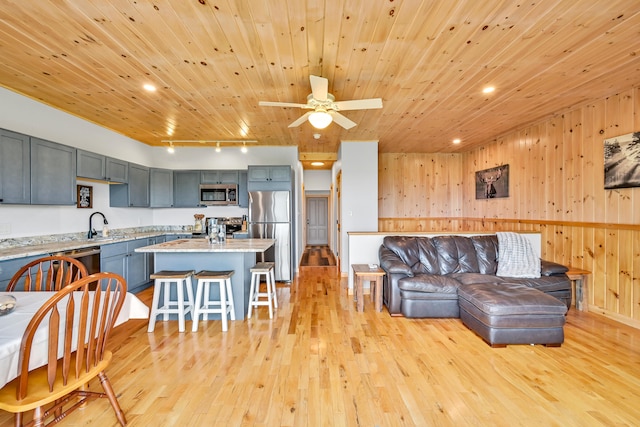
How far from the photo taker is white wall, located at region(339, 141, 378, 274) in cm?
541

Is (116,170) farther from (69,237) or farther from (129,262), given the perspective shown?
(129,262)

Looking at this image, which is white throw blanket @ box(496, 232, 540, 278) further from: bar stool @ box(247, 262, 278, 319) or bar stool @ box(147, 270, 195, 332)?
bar stool @ box(147, 270, 195, 332)

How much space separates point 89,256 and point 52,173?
108 centimetres

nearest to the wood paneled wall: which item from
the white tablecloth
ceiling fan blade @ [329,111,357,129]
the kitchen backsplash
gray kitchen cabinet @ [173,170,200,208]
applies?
ceiling fan blade @ [329,111,357,129]

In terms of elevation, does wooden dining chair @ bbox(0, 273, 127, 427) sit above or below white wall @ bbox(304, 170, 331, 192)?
below

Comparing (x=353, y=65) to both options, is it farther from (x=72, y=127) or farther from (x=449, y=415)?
(x=72, y=127)

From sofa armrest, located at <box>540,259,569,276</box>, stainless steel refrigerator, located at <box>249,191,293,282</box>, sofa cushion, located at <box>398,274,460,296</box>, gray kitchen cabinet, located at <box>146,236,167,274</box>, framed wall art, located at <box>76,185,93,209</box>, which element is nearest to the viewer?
sofa cushion, located at <box>398,274,460,296</box>

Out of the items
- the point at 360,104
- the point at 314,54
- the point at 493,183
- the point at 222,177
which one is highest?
the point at 314,54

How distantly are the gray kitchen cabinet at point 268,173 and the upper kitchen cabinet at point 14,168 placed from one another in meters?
2.88

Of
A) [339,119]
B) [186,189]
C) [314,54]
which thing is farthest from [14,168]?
[339,119]

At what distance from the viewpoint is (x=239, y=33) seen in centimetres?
208

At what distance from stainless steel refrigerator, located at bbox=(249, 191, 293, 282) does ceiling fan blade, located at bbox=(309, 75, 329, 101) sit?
8.67 feet

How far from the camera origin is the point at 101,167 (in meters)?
4.12

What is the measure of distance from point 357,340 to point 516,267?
2.37 meters
